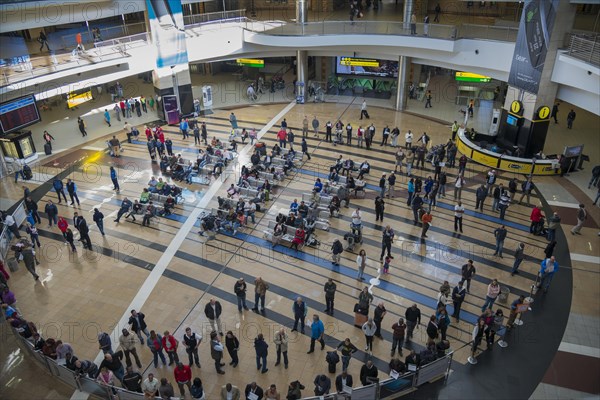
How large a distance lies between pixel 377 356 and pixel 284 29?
20.9 m

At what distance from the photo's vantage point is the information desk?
67.7 ft

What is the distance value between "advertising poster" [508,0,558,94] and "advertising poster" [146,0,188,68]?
17227mm

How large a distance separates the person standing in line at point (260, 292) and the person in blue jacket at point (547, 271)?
7897 mm

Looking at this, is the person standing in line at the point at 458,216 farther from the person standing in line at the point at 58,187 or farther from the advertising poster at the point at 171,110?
the advertising poster at the point at 171,110

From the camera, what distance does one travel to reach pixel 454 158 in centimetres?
2155

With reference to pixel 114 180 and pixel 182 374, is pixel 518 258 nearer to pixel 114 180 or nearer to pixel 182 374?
pixel 182 374

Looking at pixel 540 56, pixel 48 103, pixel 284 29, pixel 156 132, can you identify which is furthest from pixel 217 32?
pixel 540 56

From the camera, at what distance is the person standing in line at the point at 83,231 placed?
15.9 metres

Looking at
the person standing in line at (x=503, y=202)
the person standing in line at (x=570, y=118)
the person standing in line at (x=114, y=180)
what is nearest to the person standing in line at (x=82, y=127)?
the person standing in line at (x=114, y=180)

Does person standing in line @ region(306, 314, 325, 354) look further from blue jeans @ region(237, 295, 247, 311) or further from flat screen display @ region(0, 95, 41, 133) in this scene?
flat screen display @ region(0, 95, 41, 133)

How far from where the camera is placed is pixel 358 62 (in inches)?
1207

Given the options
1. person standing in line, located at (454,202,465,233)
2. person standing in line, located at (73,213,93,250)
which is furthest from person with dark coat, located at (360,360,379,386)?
person standing in line, located at (73,213,93,250)

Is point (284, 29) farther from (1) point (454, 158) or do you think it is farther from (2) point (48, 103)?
(2) point (48, 103)

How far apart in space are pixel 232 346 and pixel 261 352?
70cm
